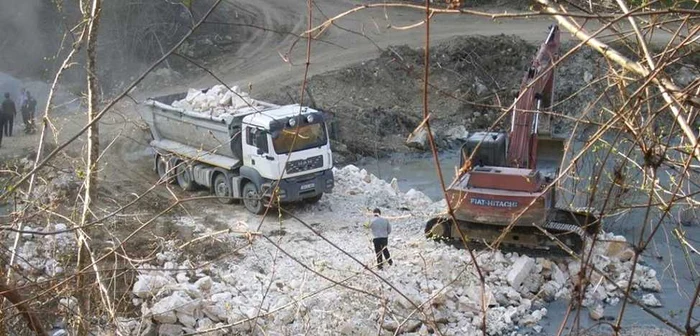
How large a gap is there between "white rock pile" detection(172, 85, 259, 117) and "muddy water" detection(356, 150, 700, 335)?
17.6 ft

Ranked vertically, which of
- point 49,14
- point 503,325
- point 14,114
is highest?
point 49,14

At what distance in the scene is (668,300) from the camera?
15.3 meters

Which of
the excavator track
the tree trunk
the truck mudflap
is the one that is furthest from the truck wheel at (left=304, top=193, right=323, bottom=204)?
the tree trunk

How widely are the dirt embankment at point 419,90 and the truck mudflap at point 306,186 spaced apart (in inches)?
250

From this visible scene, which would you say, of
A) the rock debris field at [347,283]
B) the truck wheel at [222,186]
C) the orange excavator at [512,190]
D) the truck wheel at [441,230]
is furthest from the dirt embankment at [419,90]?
the truck wheel at [441,230]

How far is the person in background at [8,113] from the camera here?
22125 millimetres

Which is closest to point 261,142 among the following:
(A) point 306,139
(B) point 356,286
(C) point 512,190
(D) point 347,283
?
(A) point 306,139

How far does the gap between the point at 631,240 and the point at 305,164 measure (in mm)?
8053

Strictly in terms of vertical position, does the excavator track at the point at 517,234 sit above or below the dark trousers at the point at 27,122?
below

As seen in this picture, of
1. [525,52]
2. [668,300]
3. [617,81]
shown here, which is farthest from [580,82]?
[617,81]

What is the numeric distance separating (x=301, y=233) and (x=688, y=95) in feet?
47.0

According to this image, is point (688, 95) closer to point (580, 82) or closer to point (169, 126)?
point (169, 126)

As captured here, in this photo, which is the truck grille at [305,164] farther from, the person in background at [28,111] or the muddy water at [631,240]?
the person in background at [28,111]

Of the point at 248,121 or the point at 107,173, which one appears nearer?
the point at 248,121
